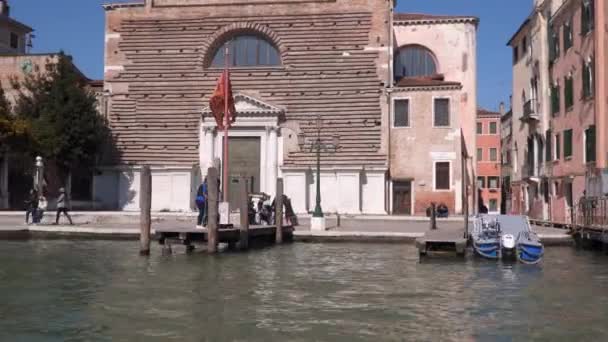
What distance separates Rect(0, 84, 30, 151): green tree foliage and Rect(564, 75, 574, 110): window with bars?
2029 cm

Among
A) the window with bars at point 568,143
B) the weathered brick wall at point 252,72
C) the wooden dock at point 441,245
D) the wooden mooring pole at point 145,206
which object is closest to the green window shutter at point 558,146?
the window with bars at point 568,143

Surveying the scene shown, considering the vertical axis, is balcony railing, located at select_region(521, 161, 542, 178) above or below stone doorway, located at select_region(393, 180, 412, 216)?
above

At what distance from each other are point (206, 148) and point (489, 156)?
29086mm

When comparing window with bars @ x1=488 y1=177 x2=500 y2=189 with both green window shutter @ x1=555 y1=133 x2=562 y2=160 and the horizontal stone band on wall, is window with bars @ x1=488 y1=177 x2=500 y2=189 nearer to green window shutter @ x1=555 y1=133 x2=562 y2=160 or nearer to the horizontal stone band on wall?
the horizontal stone band on wall

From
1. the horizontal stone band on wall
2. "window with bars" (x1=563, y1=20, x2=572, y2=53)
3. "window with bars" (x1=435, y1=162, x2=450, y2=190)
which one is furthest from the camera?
the horizontal stone band on wall

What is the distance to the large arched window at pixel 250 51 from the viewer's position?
1350 inches

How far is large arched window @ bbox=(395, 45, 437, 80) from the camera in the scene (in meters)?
36.3

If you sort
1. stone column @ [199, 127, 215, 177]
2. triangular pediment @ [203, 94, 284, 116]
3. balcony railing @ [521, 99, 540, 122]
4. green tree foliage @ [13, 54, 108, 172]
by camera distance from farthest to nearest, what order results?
stone column @ [199, 127, 215, 177] < triangular pediment @ [203, 94, 284, 116] < green tree foliage @ [13, 54, 108, 172] < balcony railing @ [521, 99, 540, 122]

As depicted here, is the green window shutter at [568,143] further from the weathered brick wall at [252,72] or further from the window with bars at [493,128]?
the window with bars at [493,128]

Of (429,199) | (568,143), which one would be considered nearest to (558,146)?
(568,143)

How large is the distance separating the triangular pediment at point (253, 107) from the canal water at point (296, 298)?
16.2 metres

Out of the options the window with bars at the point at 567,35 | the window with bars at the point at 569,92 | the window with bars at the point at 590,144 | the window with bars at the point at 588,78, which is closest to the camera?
the window with bars at the point at 590,144

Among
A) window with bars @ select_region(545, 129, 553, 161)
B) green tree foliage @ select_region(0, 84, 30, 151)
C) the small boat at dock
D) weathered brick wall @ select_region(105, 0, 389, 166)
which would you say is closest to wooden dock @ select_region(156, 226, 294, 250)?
the small boat at dock

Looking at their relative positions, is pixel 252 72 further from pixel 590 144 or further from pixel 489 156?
pixel 489 156
